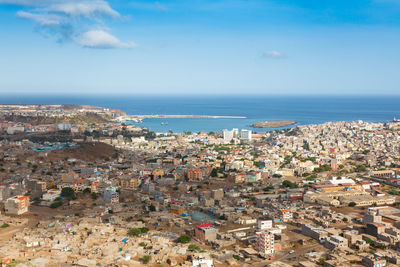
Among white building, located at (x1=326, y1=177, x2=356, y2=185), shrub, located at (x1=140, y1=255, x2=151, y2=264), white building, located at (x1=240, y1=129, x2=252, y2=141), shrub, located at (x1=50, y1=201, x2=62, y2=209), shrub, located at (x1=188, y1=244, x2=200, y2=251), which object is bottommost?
shrub, located at (x1=50, y1=201, x2=62, y2=209)

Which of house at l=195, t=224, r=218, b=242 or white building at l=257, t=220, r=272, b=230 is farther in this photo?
white building at l=257, t=220, r=272, b=230

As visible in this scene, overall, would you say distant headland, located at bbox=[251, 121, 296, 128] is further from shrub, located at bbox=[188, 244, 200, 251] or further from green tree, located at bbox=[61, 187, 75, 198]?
shrub, located at bbox=[188, 244, 200, 251]

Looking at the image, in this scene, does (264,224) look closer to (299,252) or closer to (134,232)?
(299,252)

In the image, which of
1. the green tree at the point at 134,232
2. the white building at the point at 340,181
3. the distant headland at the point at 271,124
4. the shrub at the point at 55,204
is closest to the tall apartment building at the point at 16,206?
the shrub at the point at 55,204

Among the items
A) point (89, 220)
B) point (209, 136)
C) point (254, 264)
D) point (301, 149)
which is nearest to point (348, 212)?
point (254, 264)

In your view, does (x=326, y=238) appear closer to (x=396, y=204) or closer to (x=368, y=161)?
(x=396, y=204)

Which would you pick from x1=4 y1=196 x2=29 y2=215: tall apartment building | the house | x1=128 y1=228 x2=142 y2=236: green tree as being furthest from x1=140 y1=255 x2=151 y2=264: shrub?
x1=4 y1=196 x2=29 y2=215: tall apartment building

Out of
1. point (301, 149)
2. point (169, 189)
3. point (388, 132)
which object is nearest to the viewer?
point (169, 189)
